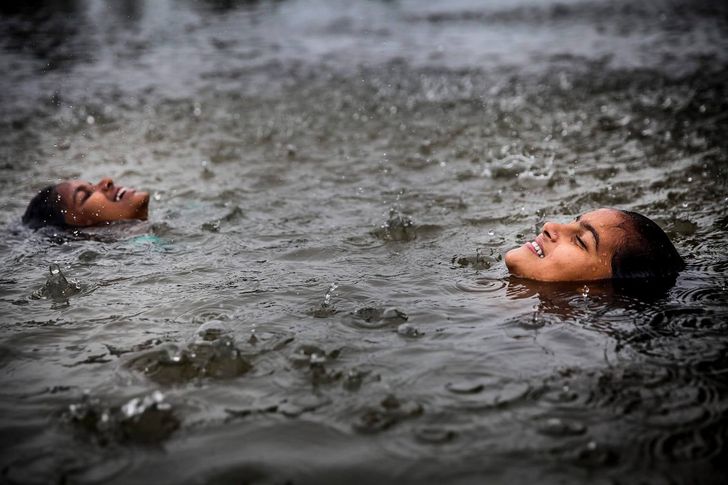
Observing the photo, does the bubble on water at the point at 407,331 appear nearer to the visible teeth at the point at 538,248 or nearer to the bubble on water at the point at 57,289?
the visible teeth at the point at 538,248

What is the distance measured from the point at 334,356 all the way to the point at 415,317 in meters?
0.76

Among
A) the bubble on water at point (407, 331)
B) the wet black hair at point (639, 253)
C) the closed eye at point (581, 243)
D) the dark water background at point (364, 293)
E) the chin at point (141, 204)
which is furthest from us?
the chin at point (141, 204)

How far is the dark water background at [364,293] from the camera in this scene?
272cm

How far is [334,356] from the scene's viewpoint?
11.3 ft

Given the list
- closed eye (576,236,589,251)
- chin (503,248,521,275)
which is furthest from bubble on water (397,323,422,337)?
closed eye (576,236,589,251)

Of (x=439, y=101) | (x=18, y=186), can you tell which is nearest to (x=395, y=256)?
(x=18, y=186)

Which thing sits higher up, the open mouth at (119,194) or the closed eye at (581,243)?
the open mouth at (119,194)

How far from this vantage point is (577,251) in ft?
14.7

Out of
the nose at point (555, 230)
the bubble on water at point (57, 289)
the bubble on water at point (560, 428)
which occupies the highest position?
the nose at point (555, 230)

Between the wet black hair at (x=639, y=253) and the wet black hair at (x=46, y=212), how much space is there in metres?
5.24

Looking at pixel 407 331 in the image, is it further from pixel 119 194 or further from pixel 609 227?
pixel 119 194

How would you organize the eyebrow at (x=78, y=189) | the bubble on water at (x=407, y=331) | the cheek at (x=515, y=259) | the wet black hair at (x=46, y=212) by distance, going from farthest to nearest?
the eyebrow at (x=78, y=189), the wet black hair at (x=46, y=212), the cheek at (x=515, y=259), the bubble on water at (x=407, y=331)

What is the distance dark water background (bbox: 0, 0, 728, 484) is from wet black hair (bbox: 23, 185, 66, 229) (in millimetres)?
260

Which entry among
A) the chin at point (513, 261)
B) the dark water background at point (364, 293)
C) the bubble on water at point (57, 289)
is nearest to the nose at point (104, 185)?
the dark water background at point (364, 293)
